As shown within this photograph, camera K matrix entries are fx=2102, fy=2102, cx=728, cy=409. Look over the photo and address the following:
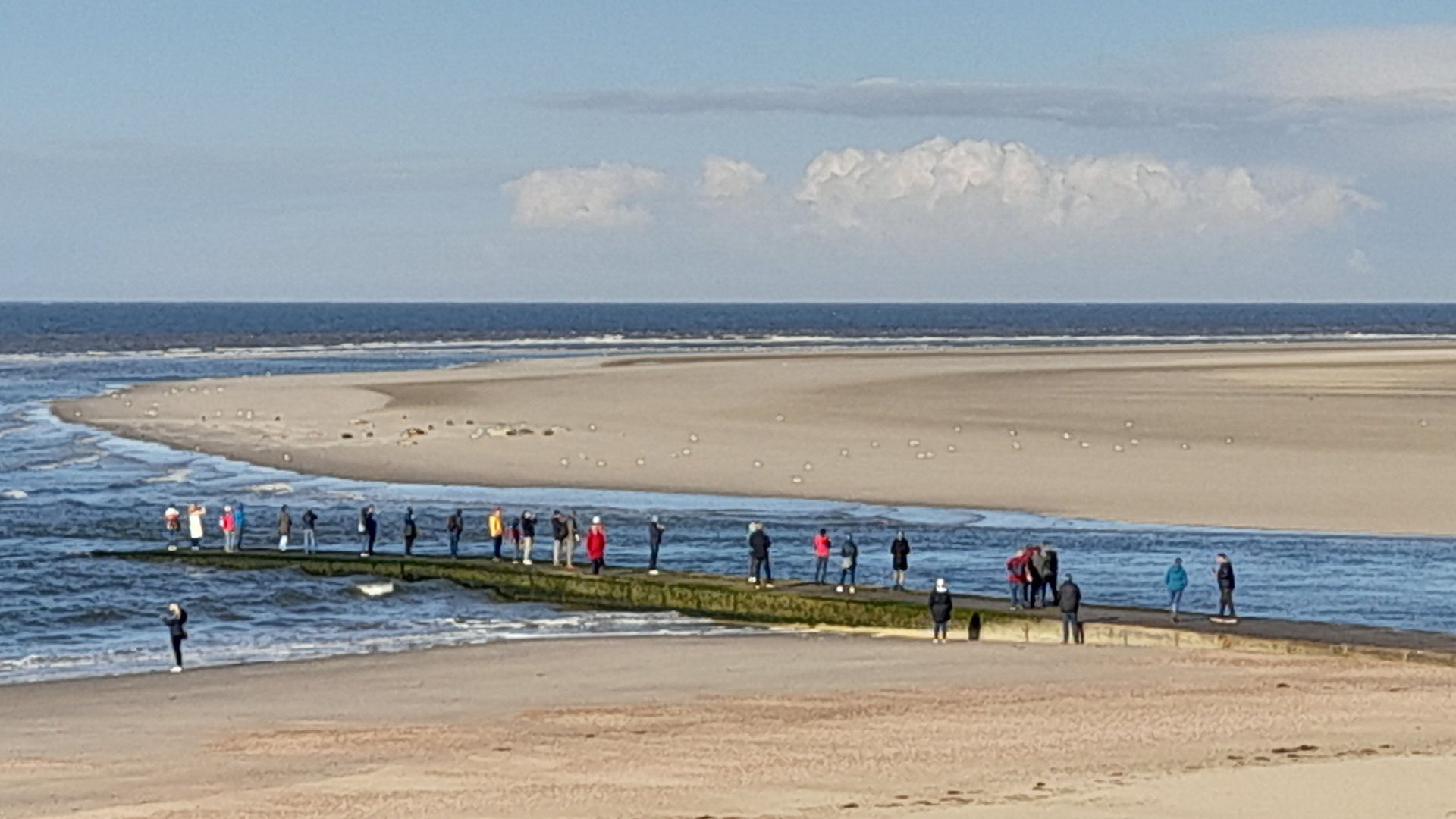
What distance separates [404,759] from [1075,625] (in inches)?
487

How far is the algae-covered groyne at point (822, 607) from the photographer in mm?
30625

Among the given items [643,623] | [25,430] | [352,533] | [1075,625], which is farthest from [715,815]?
[25,430]

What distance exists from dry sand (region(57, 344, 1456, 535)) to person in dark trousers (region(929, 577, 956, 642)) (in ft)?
51.1

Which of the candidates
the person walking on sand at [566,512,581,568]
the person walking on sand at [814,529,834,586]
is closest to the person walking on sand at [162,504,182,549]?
the person walking on sand at [566,512,581,568]

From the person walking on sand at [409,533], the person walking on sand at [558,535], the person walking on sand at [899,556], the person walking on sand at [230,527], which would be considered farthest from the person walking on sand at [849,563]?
the person walking on sand at [230,527]

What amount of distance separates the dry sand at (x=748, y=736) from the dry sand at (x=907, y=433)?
19.4 meters

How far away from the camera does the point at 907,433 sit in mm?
66000

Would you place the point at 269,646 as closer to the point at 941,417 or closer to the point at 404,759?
the point at 404,759

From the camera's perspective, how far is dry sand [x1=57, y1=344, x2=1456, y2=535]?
169 feet

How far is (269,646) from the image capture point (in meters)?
33.1

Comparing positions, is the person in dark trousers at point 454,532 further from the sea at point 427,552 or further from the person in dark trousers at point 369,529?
the person in dark trousers at point 369,529

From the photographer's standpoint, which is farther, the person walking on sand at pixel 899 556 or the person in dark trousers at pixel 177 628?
the person walking on sand at pixel 899 556

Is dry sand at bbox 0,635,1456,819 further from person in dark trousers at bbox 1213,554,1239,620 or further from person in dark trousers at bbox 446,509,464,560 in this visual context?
person in dark trousers at bbox 446,509,464,560

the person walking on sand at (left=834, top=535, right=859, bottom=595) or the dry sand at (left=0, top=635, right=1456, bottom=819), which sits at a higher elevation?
the person walking on sand at (left=834, top=535, right=859, bottom=595)
